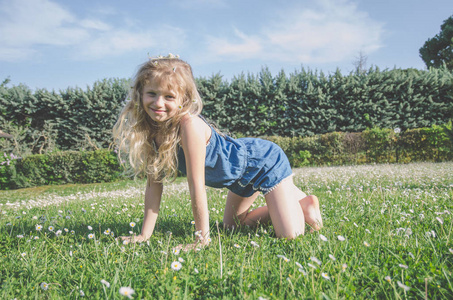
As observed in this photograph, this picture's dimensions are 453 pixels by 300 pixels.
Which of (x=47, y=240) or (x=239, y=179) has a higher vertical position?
(x=239, y=179)

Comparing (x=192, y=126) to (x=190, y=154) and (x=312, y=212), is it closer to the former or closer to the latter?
(x=190, y=154)

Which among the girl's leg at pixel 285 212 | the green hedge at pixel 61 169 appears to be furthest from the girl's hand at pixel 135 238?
the green hedge at pixel 61 169

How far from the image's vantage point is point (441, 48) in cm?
2888

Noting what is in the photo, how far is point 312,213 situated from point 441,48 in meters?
35.1

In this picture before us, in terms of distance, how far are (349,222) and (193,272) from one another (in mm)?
1636

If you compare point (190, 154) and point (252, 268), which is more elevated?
point (190, 154)

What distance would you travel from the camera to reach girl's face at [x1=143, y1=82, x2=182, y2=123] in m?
2.32

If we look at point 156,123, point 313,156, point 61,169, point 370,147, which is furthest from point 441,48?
point 156,123

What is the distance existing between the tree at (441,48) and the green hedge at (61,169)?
30.7m

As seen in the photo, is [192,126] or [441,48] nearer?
[192,126]

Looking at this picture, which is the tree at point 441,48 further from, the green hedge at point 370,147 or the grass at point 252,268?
the grass at point 252,268

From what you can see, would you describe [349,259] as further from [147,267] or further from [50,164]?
[50,164]

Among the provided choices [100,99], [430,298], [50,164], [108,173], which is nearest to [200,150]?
[430,298]

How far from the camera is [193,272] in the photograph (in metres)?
1.60
